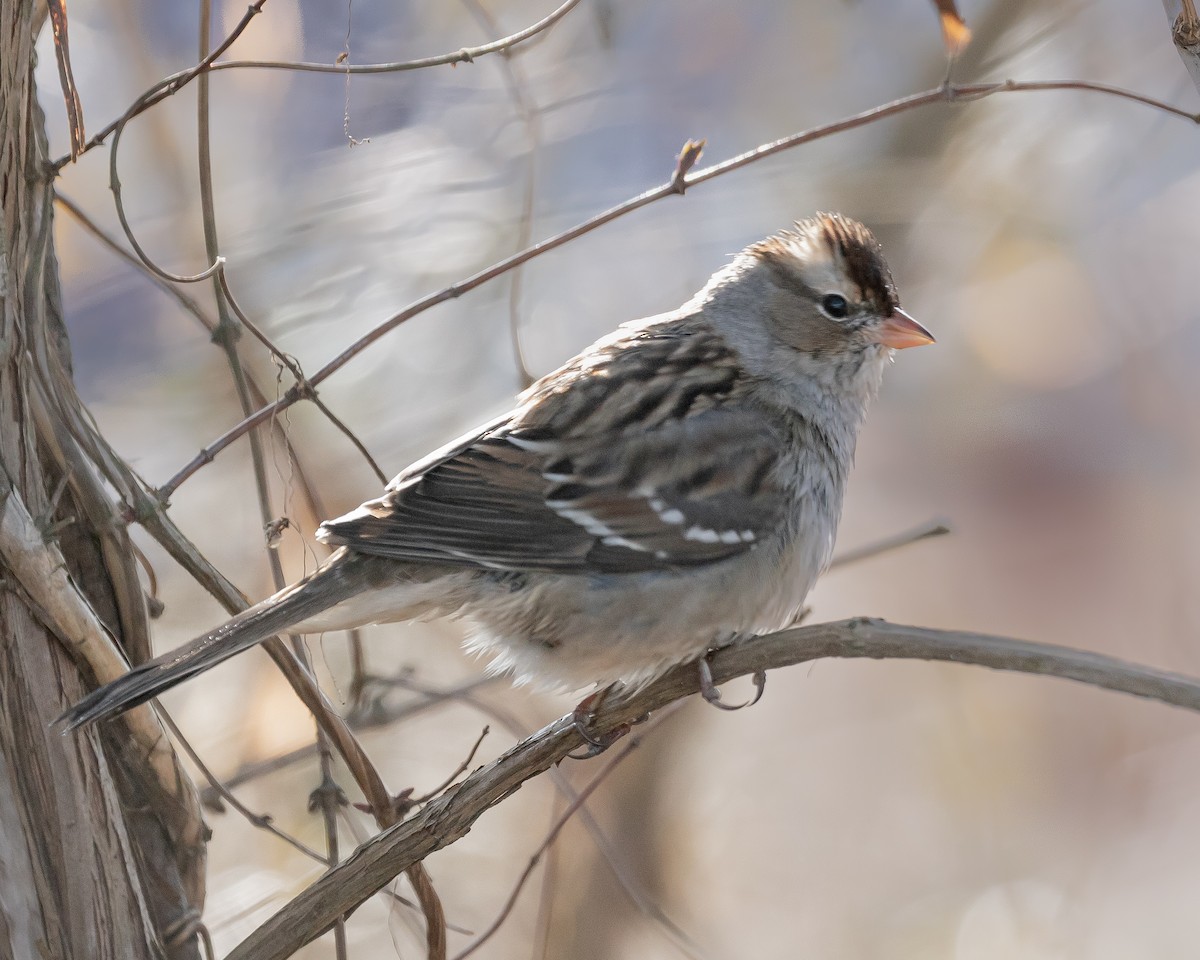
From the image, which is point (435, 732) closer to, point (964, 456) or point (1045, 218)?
point (964, 456)

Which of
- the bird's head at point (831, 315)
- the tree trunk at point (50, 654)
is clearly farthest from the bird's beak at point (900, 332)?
the tree trunk at point (50, 654)

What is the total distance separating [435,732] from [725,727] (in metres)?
1.31

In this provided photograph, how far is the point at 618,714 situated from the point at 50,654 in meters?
0.94

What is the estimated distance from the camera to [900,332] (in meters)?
2.86

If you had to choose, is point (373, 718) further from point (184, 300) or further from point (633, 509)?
point (184, 300)

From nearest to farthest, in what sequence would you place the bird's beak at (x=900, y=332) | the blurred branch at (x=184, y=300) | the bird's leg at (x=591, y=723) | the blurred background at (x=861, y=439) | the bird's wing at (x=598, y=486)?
the bird's leg at (x=591, y=723) → the blurred branch at (x=184, y=300) → the bird's wing at (x=598, y=486) → the bird's beak at (x=900, y=332) → the blurred background at (x=861, y=439)

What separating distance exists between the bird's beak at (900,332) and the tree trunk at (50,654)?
5.62 ft

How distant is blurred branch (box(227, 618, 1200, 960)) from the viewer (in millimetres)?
1404

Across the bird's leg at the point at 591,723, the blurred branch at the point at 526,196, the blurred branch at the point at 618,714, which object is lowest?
the blurred branch at the point at 618,714

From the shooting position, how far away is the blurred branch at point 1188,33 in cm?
176

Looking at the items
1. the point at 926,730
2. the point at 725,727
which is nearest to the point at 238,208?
the point at 725,727

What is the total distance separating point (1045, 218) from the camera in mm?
4836

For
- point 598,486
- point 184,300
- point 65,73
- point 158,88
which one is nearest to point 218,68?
point 158,88

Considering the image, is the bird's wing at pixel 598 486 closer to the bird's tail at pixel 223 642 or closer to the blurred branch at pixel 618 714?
the bird's tail at pixel 223 642
